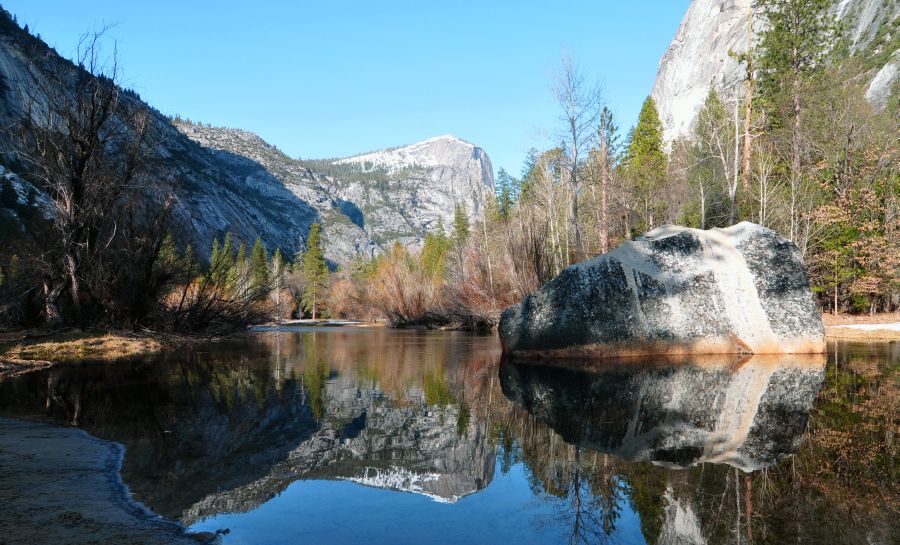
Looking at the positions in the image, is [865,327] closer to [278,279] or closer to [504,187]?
[278,279]

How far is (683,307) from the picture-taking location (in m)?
12.4

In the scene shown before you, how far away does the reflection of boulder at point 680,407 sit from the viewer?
15.3 feet

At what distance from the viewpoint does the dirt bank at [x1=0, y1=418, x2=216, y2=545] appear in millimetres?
2748

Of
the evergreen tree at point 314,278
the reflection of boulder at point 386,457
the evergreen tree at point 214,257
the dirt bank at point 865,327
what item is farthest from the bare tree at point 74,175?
the evergreen tree at point 314,278

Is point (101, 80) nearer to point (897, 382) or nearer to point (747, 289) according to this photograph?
point (747, 289)

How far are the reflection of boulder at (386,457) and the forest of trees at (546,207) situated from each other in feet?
39.6

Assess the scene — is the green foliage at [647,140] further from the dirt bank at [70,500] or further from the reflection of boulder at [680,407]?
the dirt bank at [70,500]

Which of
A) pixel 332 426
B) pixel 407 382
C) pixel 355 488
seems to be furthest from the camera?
pixel 407 382

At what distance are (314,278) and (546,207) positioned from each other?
46.8 metres

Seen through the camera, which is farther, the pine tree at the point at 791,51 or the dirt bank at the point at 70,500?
the pine tree at the point at 791,51

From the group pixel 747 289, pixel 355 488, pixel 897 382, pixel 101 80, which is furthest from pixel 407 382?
pixel 101 80

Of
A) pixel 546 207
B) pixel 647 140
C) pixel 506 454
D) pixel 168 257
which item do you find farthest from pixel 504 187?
pixel 506 454

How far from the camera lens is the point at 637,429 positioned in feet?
17.6

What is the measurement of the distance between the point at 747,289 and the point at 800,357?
1.77 metres
